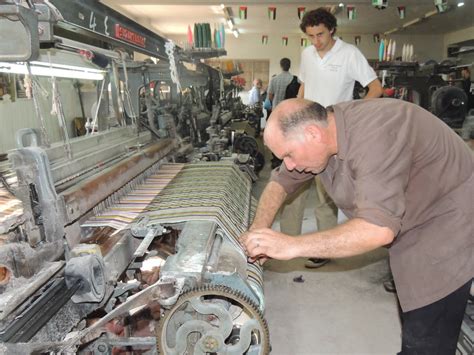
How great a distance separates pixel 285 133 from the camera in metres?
1.39

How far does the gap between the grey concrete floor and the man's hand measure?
1190 mm

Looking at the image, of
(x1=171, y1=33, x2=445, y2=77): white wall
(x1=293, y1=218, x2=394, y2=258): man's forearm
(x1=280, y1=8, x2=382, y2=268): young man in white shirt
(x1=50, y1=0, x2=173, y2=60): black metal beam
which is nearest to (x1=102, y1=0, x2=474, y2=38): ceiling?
(x1=171, y1=33, x2=445, y2=77): white wall

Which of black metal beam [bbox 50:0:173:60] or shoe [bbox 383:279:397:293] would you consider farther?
shoe [bbox 383:279:397:293]

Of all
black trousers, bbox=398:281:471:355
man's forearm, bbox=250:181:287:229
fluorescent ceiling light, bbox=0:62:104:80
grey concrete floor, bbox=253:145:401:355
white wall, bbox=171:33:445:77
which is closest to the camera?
black trousers, bbox=398:281:471:355

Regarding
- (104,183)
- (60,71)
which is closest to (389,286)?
(104,183)

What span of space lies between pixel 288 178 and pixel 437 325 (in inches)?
32.4

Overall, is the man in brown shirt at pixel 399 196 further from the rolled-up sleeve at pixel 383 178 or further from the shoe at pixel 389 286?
the shoe at pixel 389 286

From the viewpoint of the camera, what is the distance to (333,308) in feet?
9.15

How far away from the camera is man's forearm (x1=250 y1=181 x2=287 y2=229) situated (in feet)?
5.99

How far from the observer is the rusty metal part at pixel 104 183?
58.6 inches

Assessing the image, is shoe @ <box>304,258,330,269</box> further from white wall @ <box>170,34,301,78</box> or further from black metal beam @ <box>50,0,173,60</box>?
white wall @ <box>170,34,301,78</box>

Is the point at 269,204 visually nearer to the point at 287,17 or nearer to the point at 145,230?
the point at 145,230

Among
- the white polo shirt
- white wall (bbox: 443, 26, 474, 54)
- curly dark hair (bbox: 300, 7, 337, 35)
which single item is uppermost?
white wall (bbox: 443, 26, 474, 54)

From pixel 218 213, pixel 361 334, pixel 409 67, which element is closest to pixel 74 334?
pixel 218 213
